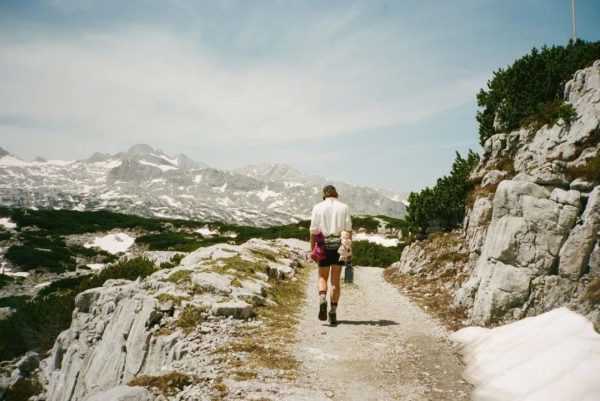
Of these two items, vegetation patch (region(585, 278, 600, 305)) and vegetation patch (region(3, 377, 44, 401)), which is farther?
vegetation patch (region(3, 377, 44, 401))

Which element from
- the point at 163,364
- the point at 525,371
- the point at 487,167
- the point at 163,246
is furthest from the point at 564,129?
the point at 163,246

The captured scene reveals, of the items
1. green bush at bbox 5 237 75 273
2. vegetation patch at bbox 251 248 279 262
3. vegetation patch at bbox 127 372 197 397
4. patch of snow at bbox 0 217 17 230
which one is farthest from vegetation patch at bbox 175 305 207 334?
patch of snow at bbox 0 217 17 230

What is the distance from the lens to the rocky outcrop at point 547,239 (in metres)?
8.73

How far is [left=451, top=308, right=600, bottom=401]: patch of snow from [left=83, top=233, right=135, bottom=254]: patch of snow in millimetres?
85952

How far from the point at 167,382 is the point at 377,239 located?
4647cm

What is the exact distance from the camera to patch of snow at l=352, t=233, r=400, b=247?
48.5 metres

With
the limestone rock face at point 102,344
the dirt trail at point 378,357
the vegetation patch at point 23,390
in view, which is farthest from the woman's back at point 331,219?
the vegetation patch at point 23,390

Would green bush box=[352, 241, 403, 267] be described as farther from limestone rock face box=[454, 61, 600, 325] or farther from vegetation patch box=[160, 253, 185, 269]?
limestone rock face box=[454, 61, 600, 325]

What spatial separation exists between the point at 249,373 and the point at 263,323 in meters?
3.46

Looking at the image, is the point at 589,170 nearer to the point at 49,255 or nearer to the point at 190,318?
the point at 190,318

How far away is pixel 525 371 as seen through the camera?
5.96 m

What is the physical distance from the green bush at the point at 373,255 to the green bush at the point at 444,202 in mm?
8661

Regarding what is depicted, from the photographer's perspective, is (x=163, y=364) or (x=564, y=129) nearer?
(x=163, y=364)

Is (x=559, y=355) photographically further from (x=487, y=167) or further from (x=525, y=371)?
(x=487, y=167)
